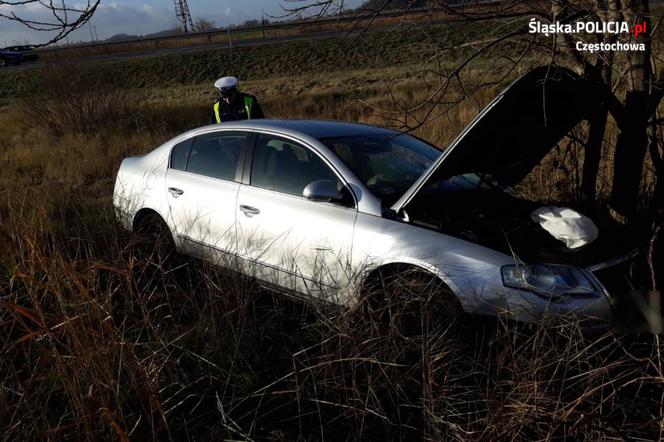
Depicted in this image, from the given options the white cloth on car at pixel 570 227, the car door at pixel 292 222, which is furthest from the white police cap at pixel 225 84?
the white cloth on car at pixel 570 227

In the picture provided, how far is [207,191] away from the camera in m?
4.49

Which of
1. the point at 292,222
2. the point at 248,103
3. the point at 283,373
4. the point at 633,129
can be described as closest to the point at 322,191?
the point at 292,222

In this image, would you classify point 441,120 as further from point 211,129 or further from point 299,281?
point 299,281

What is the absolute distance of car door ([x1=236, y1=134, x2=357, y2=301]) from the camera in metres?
3.61

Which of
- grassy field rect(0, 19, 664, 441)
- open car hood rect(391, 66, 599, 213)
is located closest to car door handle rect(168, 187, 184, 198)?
grassy field rect(0, 19, 664, 441)

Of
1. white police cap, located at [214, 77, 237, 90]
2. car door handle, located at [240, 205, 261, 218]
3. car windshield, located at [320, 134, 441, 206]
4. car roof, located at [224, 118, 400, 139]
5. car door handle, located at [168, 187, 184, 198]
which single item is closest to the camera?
car windshield, located at [320, 134, 441, 206]

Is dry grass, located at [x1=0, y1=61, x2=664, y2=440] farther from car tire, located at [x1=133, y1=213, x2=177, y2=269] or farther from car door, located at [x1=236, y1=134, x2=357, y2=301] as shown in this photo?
car tire, located at [x1=133, y1=213, x2=177, y2=269]

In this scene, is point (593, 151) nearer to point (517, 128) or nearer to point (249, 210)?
point (517, 128)

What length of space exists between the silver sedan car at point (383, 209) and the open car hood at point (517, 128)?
0.01 metres

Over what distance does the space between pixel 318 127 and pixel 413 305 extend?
191 centimetres

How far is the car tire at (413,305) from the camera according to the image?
2898mm

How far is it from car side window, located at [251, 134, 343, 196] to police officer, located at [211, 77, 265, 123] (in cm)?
275

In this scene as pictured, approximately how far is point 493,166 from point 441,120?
5723 mm

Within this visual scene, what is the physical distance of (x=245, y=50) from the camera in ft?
118
